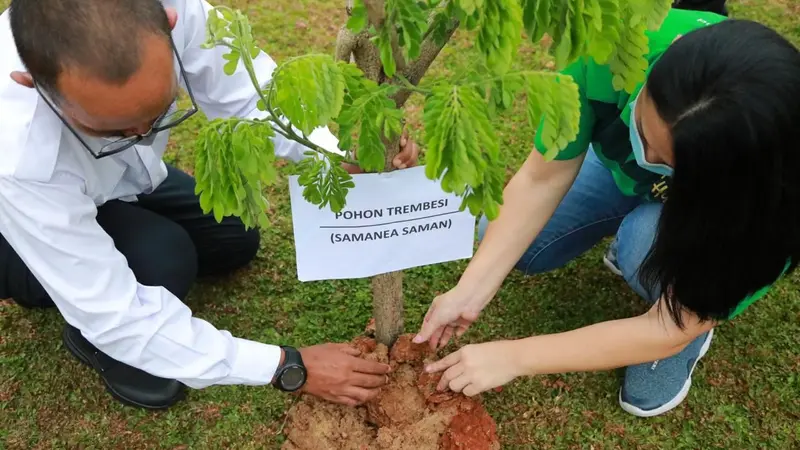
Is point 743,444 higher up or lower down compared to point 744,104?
lower down

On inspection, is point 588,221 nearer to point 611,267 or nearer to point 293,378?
point 611,267

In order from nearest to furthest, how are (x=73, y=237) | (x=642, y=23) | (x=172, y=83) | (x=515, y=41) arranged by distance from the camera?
(x=515, y=41), (x=642, y=23), (x=172, y=83), (x=73, y=237)

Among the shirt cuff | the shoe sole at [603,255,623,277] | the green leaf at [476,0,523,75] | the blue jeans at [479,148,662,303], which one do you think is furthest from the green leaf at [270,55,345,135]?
the shoe sole at [603,255,623,277]

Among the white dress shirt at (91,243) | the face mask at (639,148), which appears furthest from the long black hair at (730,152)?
the white dress shirt at (91,243)

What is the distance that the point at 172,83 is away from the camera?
51.9 inches

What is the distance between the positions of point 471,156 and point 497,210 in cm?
17

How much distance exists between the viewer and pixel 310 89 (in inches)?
39.7

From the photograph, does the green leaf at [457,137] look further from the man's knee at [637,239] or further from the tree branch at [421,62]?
the man's knee at [637,239]

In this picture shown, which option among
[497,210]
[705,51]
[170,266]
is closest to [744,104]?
[705,51]

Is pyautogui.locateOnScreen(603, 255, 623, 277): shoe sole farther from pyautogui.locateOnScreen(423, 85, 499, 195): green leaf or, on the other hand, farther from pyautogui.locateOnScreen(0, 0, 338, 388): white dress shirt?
pyautogui.locateOnScreen(423, 85, 499, 195): green leaf

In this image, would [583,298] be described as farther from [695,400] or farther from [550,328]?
[695,400]

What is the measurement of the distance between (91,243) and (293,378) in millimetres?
572

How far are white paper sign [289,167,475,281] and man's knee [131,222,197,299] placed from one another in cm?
65

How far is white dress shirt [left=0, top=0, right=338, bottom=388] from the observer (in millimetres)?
1424
